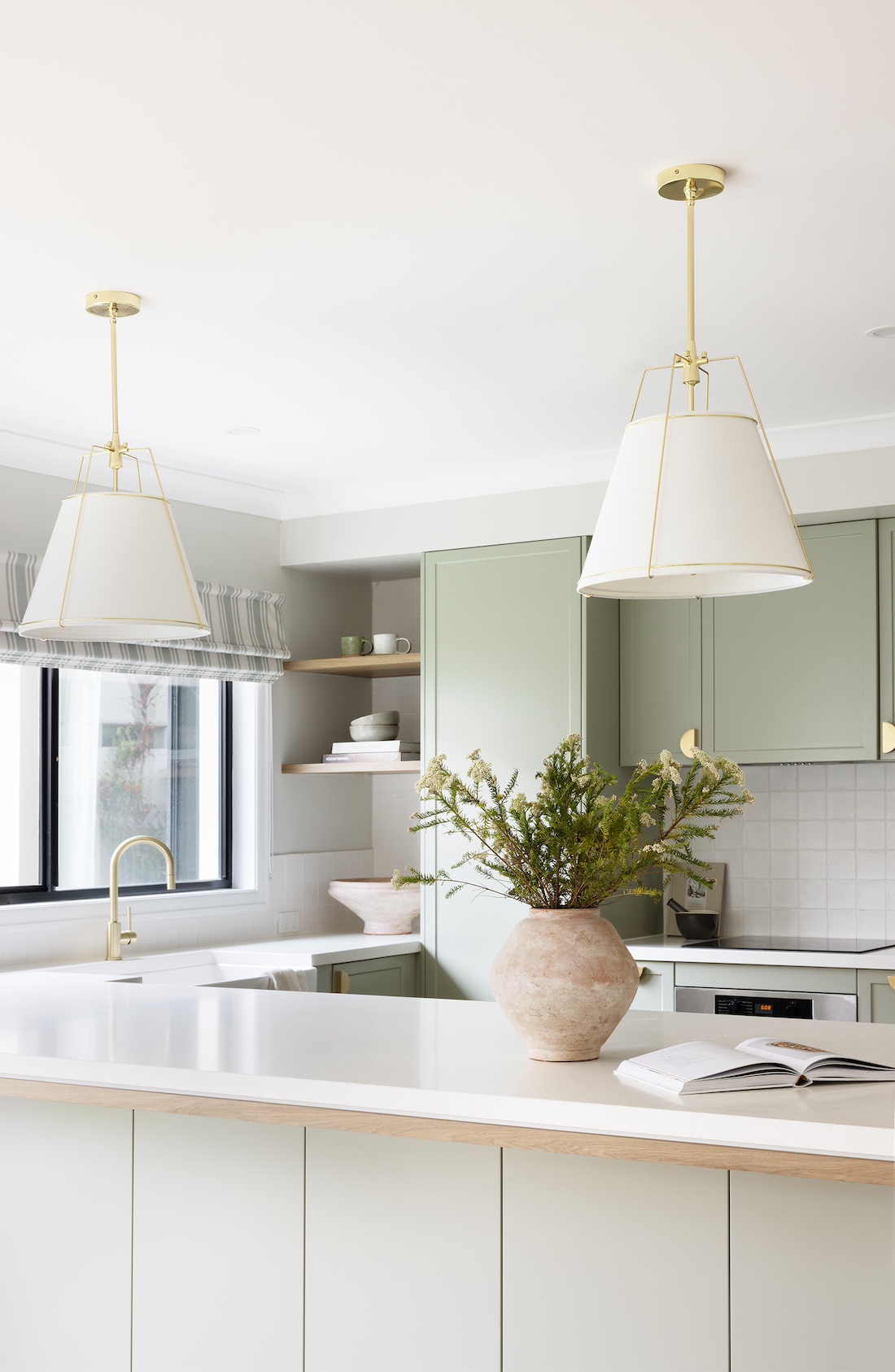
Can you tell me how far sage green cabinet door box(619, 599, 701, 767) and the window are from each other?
1503 mm

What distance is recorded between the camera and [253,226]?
2.65 m

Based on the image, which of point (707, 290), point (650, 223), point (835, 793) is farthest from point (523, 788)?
point (650, 223)

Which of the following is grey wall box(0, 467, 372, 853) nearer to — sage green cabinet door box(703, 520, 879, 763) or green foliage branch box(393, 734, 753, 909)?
sage green cabinet door box(703, 520, 879, 763)

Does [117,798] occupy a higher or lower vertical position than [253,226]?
lower

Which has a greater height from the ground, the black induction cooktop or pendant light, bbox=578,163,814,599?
pendant light, bbox=578,163,814,599

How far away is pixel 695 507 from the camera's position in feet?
6.61

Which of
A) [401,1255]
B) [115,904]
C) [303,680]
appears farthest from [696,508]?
[303,680]

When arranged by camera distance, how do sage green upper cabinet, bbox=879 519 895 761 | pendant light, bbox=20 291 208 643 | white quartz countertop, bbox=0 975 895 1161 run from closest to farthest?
white quartz countertop, bbox=0 975 895 1161 → pendant light, bbox=20 291 208 643 → sage green upper cabinet, bbox=879 519 895 761

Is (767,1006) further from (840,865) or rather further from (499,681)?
(499,681)

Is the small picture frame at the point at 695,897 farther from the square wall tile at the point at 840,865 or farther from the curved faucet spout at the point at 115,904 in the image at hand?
the curved faucet spout at the point at 115,904

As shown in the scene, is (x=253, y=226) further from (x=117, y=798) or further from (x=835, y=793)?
(x=835, y=793)

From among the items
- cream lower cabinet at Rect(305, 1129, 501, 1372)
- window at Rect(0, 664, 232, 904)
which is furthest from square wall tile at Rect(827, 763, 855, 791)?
cream lower cabinet at Rect(305, 1129, 501, 1372)

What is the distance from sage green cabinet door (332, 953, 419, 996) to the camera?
460 cm

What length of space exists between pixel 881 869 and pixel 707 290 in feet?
7.61
